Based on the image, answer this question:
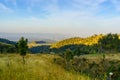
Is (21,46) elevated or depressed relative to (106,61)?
elevated

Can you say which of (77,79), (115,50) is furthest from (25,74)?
(115,50)

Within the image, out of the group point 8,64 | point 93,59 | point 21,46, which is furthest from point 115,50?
point 8,64

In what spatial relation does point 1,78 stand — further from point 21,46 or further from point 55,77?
point 21,46

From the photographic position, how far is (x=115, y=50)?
7692 inches

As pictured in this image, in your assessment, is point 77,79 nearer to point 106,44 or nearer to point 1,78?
point 1,78

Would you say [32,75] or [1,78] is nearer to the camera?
[1,78]

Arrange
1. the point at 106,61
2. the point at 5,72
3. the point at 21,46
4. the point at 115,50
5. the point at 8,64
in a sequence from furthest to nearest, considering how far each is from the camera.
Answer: the point at 115,50
the point at 106,61
the point at 21,46
the point at 8,64
the point at 5,72

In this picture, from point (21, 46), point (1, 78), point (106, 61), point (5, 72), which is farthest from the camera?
point (106, 61)

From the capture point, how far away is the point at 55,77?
5.59m

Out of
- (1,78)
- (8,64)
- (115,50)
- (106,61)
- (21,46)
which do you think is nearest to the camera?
(1,78)

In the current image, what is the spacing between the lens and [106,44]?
198375 millimetres

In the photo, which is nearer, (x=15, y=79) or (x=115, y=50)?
(x=15, y=79)

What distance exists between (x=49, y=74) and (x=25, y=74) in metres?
0.53

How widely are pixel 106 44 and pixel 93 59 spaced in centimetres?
5106
